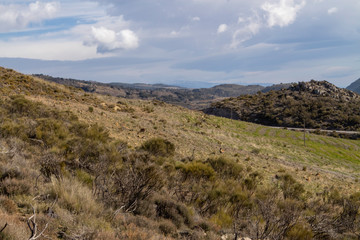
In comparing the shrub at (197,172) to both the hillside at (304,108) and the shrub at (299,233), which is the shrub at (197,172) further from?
the hillside at (304,108)

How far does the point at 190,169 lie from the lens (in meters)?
11.3

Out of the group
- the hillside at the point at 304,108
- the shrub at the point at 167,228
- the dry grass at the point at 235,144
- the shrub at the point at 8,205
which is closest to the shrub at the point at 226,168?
the dry grass at the point at 235,144

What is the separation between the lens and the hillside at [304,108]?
72.6m

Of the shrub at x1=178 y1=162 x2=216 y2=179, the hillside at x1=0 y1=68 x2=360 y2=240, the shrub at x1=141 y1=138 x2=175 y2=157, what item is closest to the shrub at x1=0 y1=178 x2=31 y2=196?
the hillside at x1=0 y1=68 x2=360 y2=240

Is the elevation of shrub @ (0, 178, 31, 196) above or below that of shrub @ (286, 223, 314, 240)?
above

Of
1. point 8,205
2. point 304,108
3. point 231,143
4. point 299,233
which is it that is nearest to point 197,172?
point 299,233

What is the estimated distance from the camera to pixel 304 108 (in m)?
79.2

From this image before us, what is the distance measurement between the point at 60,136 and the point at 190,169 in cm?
743

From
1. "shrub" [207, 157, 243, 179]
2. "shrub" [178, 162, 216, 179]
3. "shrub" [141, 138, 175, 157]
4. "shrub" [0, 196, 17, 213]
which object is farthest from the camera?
"shrub" [141, 138, 175, 157]

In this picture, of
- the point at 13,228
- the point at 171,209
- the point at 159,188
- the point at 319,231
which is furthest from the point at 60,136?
the point at 319,231

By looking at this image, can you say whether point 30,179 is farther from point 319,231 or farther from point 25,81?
point 25,81

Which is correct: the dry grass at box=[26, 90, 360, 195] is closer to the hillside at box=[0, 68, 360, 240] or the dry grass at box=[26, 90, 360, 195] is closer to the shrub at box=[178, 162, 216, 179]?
the hillside at box=[0, 68, 360, 240]

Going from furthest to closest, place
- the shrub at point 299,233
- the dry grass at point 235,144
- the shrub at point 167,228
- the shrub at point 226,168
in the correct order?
the dry grass at point 235,144 → the shrub at point 226,168 → the shrub at point 299,233 → the shrub at point 167,228

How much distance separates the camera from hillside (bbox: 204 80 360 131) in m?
72.6
